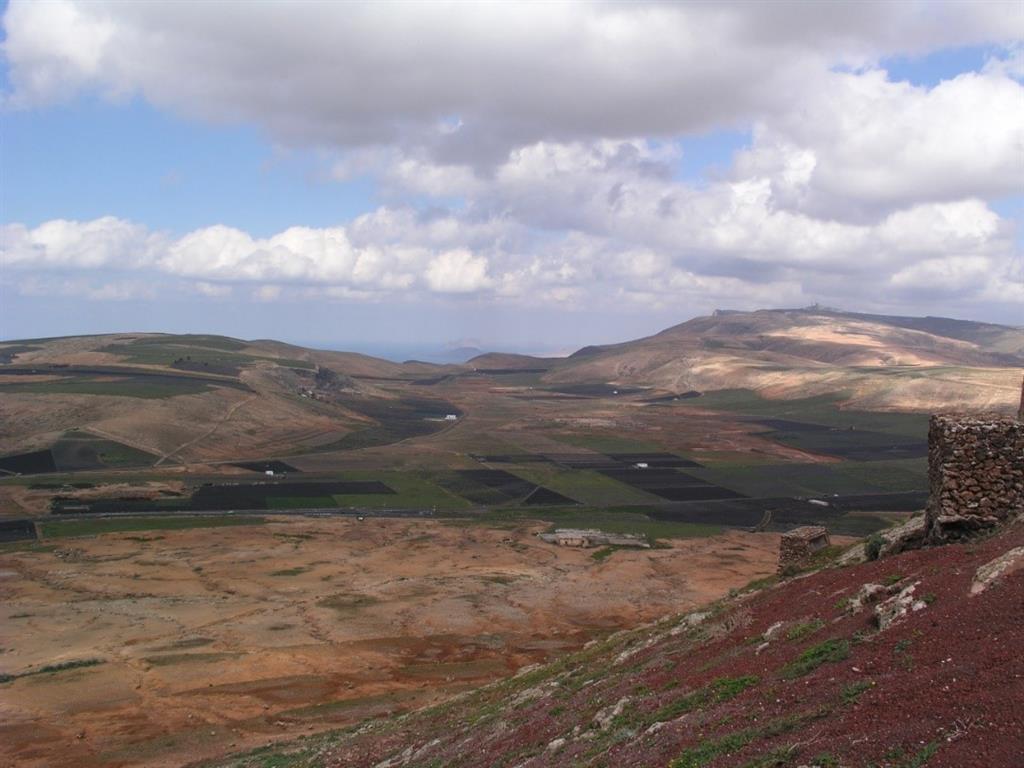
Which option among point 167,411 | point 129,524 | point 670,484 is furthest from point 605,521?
point 167,411

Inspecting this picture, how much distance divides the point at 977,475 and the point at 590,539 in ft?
197

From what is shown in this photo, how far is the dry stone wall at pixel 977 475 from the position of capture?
20.4 metres

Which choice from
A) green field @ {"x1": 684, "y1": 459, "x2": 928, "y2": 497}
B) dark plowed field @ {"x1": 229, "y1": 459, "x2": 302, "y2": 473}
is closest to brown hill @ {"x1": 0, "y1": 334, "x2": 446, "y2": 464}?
dark plowed field @ {"x1": 229, "y1": 459, "x2": 302, "y2": 473}

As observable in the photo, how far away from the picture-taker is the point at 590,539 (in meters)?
79.2

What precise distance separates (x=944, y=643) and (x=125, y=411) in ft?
490

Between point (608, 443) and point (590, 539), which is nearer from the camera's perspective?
point (590, 539)

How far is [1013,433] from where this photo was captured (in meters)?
20.3

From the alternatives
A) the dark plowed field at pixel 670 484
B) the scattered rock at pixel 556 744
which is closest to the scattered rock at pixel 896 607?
the scattered rock at pixel 556 744

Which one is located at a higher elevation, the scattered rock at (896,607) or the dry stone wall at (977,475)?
the dry stone wall at (977,475)

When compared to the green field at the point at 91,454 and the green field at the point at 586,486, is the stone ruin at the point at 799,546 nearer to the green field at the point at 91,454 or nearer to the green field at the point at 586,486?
the green field at the point at 586,486

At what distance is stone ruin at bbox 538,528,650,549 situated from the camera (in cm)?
7775

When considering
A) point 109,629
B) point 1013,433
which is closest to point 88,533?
point 109,629

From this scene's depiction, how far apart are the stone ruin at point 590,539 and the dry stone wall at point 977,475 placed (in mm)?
57526

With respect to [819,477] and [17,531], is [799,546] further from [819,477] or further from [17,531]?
[819,477]
